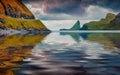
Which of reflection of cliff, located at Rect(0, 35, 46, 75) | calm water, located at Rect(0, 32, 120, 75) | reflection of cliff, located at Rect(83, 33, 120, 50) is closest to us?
calm water, located at Rect(0, 32, 120, 75)

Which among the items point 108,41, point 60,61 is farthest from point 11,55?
point 108,41

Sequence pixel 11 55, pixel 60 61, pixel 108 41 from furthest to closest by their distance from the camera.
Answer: pixel 108 41 → pixel 11 55 → pixel 60 61

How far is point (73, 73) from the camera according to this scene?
72.4ft

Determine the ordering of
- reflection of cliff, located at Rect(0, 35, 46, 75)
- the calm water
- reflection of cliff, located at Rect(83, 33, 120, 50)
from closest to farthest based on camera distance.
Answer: the calm water → reflection of cliff, located at Rect(0, 35, 46, 75) → reflection of cliff, located at Rect(83, 33, 120, 50)

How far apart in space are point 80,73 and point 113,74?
2.47 m

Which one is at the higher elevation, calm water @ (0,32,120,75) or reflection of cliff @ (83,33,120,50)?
calm water @ (0,32,120,75)

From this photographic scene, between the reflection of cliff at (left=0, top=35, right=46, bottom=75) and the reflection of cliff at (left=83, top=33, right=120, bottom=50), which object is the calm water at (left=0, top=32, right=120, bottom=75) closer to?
the reflection of cliff at (left=0, top=35, right=46, bottom=75)

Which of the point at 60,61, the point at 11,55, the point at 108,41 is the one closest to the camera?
the point at 60,61

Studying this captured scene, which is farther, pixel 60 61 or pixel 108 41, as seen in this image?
pixel 108 41

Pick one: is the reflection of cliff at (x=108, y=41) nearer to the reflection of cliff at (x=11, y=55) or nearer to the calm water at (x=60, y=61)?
the calm water at (x=60, y=61)

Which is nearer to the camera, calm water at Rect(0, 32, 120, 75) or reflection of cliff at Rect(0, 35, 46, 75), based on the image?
calm water at Rect(0, 32, 120, 75)

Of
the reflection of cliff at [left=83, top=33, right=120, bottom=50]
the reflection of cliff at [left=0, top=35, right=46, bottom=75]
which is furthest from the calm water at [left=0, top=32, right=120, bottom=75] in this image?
the reflection of cliff at [left=83, top=33, right=120, bottom=50]

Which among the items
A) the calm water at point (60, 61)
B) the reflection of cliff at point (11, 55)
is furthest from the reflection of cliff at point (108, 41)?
the reflection of cliff at point (11, 55)

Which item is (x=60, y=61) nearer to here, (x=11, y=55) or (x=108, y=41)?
(x=11, y=55)
